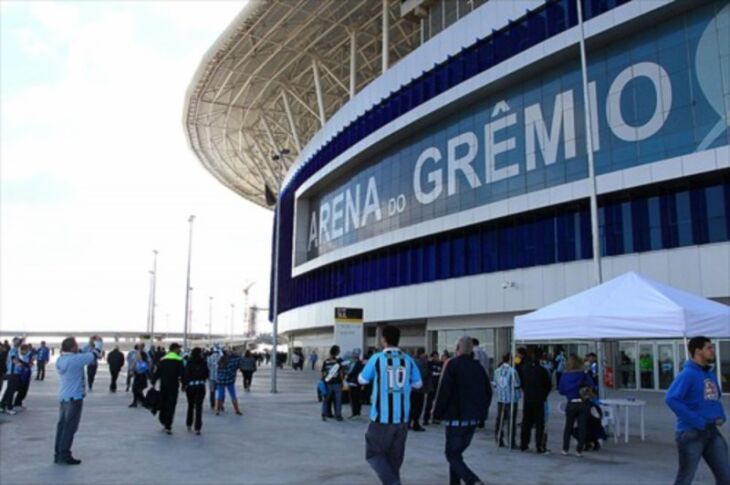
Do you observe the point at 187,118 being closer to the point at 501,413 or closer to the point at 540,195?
the point at 540,195

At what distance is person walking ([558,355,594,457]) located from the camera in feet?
35.7

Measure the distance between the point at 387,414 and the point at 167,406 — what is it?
736 centimetres

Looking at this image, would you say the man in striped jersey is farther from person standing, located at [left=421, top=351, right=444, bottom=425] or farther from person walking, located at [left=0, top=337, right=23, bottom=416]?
person walking, located at [left=0, top=337, right=23, bottom=416]

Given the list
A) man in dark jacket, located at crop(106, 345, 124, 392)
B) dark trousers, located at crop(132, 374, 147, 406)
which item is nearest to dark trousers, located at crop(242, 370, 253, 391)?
man in dark jacket, located at crop(106, 345, 124, 392)

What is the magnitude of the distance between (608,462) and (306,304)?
44.2 metres

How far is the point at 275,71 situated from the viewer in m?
55.5

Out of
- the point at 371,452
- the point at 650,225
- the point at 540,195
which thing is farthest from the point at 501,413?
the point at 540,195

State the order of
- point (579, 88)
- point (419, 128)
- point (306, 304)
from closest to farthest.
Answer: point (579, 88), point (419, 128), point (306, 304)

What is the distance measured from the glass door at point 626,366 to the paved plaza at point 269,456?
1288 cm

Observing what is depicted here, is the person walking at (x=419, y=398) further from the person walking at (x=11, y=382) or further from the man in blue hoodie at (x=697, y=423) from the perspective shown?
the person walking at (x=11, y=382)

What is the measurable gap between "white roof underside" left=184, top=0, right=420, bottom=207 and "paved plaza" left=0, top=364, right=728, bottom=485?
25.3m

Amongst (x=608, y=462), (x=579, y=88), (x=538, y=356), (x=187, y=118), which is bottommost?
(x=608, y=462)

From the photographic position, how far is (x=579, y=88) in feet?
91.7

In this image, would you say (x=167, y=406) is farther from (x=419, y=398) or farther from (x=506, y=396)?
(x=506, y=396)
